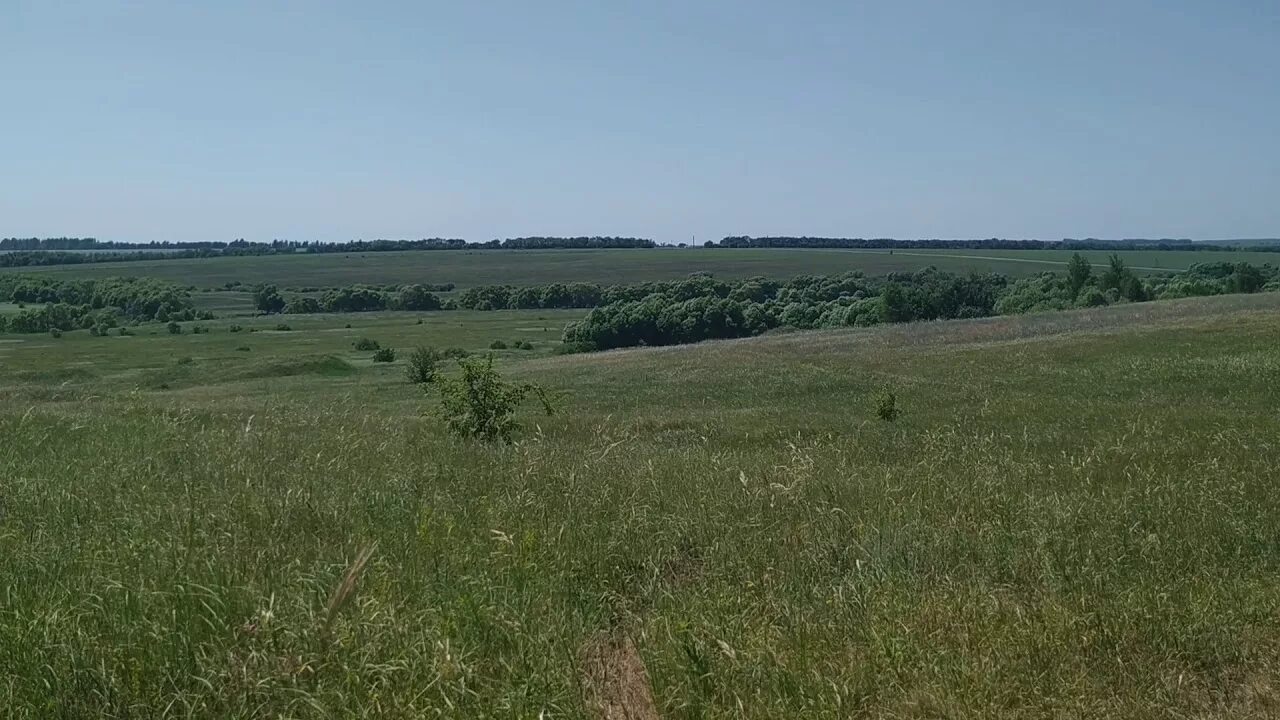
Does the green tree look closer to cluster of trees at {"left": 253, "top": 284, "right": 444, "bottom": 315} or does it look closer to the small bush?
the small bush

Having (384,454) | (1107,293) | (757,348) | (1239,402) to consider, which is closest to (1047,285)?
(1107,293)

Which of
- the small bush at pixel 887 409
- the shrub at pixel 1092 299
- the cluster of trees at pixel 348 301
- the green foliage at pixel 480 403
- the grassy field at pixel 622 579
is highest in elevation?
the grassy field at pixel 622 579

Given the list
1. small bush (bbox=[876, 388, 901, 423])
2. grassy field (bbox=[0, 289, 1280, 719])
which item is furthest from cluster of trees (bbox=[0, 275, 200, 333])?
grassy field (bbox=[0, 289, 1280, 719])

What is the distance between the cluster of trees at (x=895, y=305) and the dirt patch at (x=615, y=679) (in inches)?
2734

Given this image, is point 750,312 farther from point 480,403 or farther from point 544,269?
point 544,269

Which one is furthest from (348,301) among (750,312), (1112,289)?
(1112,289)

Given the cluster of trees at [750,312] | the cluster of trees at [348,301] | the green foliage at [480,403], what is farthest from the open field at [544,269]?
the green foliage at [480,403]

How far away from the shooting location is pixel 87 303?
365ft

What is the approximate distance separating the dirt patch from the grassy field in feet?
0.05

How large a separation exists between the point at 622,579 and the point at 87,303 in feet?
404

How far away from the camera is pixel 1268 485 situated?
23.4 feet

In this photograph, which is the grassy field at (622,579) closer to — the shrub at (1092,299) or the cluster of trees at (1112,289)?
the shrub at (1092,299)

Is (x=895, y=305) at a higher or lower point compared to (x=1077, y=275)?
lower

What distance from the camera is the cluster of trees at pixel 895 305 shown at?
262 ft
